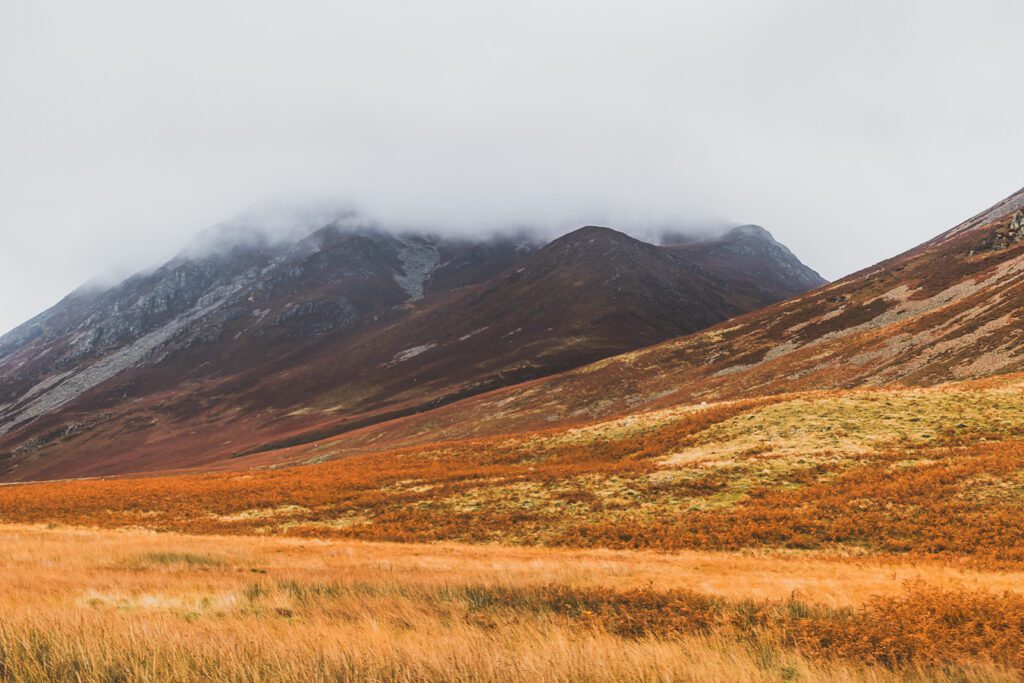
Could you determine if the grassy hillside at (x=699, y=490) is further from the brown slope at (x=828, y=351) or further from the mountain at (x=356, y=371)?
the mountain at (x=356, y=371)

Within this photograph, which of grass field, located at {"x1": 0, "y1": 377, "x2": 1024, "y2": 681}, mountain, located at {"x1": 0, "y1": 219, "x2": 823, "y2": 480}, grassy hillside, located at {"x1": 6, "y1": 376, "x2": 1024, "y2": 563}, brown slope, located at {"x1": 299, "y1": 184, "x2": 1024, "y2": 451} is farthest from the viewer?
mountain, located at {"x1": 0, "y1": 219, "x2": 823, "y2": 480}

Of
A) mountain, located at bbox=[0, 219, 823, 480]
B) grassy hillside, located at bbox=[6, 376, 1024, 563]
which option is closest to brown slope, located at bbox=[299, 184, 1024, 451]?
grassy hillside, located at bbox=[6, 376, 1024, 563]

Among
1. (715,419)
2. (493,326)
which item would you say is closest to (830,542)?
(715,419)

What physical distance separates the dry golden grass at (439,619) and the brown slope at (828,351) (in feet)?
146

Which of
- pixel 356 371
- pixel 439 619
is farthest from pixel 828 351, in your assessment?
pixel 356 371

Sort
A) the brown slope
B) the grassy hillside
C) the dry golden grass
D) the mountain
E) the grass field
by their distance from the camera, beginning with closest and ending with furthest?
the dry golden grass < the grass field < the grassy hillside < the brown slope < the mountain

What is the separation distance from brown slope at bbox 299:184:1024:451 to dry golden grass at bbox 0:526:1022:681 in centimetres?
4443

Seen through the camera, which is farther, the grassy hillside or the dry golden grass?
the grassy hillside

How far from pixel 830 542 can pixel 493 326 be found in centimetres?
14134

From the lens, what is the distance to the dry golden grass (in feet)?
16.2

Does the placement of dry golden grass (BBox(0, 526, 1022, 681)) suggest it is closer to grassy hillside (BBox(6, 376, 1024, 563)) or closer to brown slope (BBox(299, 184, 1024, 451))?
grassy hillside (BBox(6, 376, 1024, 563))

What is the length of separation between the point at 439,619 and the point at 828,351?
69652 millimetres

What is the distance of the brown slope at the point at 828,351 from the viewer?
50.0m

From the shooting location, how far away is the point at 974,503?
57.7ft
